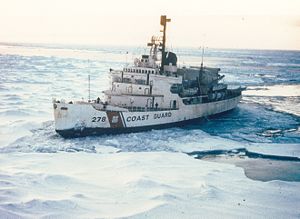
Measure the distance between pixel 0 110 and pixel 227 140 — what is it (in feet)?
51.0

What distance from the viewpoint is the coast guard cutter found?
2022cm

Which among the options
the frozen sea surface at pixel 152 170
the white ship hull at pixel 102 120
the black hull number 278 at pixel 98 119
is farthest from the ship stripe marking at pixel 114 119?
the frozen sea surface at pixel 152 170

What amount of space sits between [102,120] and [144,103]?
355cm

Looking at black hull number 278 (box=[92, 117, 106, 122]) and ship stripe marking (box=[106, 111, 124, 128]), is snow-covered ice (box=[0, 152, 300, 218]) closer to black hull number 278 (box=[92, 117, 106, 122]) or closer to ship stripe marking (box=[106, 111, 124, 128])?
black hull number 278 (box=[92, 117, 106, 122])

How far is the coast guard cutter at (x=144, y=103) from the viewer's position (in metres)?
20.2

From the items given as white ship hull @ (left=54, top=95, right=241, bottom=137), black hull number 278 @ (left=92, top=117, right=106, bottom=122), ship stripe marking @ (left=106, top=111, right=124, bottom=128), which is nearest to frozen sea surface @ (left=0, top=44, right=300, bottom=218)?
white ship hull @ (left=54, top=95, right=241, bottom=137)

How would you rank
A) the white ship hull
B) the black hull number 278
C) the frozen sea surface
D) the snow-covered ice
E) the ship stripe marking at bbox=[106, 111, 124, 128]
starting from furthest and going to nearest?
the ship stripe marking at bbox=[106, 111, 124, 128] → the black hull number 278 → the white ship hull → the frozen sea surface → the snow-covered ice

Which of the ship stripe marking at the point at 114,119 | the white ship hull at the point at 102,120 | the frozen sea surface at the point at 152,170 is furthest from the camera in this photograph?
the ship stripe marking at the point at 114,119

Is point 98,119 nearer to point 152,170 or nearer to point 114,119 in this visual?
point 114,119

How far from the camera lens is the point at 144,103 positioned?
23141 mm

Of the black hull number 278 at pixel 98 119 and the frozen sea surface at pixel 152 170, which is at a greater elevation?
the black hull number 278 at pixel 98 119

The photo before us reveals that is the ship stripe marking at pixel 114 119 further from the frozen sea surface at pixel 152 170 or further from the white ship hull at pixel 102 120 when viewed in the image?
the frozen sea surface at pixel 152 170

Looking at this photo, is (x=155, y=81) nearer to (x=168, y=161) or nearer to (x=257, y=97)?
(x=168, y=161)

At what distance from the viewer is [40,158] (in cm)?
1595
